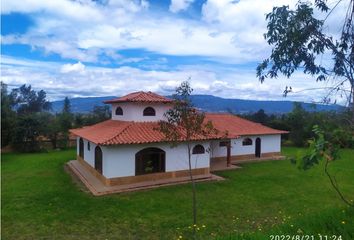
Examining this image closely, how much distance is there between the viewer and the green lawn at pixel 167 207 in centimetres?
1045

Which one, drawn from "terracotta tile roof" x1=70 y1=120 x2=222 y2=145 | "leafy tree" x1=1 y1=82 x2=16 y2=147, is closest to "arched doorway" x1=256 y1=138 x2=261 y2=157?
"terracotta tile roof" x1=70 y1=120 x2=222 y2=145

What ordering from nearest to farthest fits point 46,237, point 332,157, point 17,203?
point 332,157 → point 46,237 → point 17,203

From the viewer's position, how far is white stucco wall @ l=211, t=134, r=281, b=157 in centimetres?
2488

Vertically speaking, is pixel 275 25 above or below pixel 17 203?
above

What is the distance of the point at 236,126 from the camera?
27.5 m

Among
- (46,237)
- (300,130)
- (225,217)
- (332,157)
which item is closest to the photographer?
(332,157)

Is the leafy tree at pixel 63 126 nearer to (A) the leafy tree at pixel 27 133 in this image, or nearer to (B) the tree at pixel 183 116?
(A) the leafy tree at pixel 27 133

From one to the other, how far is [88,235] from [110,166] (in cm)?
608

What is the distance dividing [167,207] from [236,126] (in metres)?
15.7

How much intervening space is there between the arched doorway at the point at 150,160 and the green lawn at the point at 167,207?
5.82 feet

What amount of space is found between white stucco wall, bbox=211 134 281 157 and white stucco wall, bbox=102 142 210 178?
21.5ft

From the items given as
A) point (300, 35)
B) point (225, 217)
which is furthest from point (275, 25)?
point (225, 217)

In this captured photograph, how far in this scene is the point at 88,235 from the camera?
1032cm

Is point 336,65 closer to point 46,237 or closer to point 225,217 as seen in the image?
point 225,217
